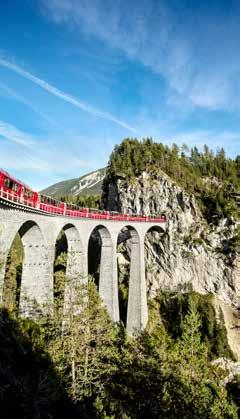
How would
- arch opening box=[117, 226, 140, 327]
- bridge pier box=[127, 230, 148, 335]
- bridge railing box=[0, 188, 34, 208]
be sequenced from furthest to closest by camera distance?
arch opening box=[117, 226, 140, 327], bridge pier box=[127, 230, 148, 335], bridge railing box=[0, 188, 34, 208]

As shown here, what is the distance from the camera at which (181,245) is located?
5522 cm

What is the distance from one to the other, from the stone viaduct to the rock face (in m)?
10.4

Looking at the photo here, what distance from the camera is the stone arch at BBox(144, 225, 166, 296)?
56.8 metres

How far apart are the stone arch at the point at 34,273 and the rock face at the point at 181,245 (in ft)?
113

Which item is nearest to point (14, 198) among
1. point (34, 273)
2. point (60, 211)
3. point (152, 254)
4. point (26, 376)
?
point (34, 273)

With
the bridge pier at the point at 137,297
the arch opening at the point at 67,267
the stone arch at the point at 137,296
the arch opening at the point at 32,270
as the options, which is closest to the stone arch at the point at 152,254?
the stone arch at the point at 137,296

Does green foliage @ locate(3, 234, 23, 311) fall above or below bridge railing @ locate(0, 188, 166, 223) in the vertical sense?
below

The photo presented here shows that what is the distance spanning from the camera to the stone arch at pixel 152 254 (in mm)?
56812

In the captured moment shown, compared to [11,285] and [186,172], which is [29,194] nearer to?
[11,285]

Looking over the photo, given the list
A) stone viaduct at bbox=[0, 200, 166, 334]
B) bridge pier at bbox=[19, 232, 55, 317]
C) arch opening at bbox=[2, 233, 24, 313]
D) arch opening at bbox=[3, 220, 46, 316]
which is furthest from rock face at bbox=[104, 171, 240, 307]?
arch opening at bbox=[3, 220, 46, 316]

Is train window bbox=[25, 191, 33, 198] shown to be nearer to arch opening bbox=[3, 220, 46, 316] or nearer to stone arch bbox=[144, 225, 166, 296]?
arch opening bbox=[3, 220, 46, 316]

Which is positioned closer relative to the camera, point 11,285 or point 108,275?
point 11,285

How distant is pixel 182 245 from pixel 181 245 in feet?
0.65

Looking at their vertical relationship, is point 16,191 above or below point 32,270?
above
